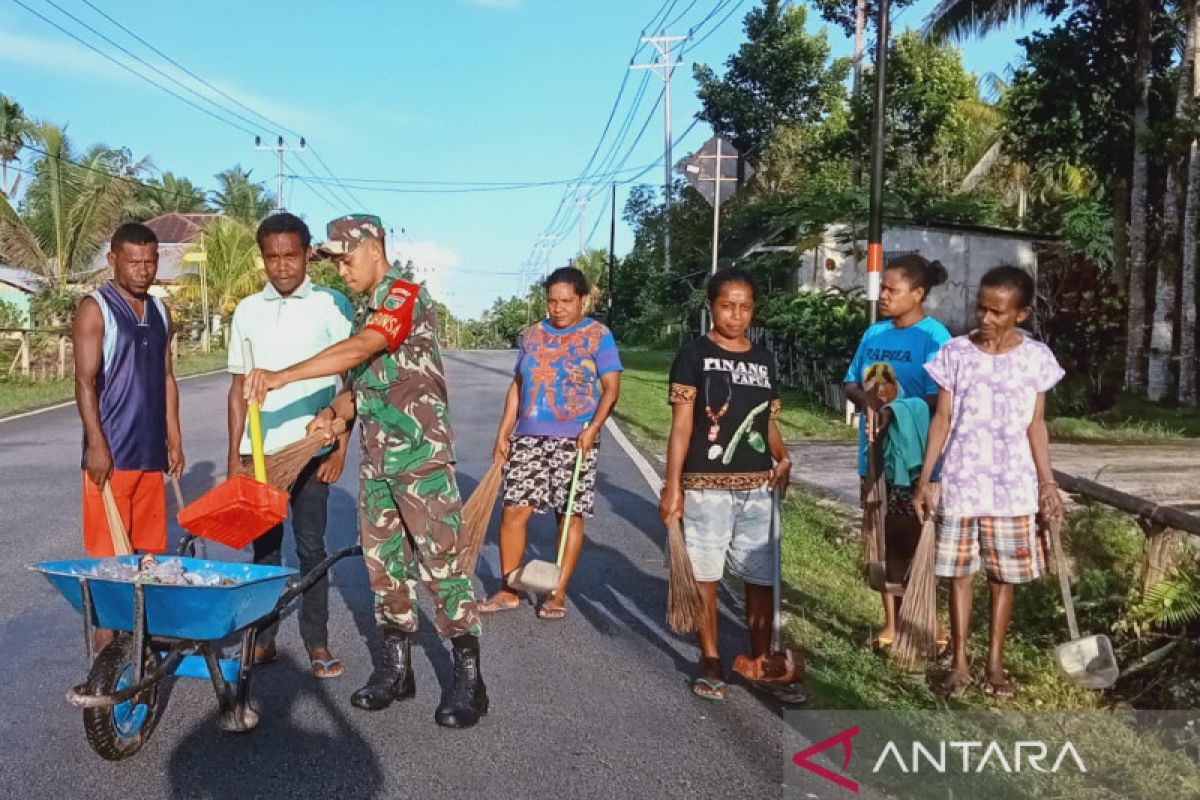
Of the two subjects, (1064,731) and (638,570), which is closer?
(1064,731)

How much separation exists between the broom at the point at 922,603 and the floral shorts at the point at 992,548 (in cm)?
4

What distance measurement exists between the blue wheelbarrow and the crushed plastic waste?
0.03 meters

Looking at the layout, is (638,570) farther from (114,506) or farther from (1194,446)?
(1194,446)

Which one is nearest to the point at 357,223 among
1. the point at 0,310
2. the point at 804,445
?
the point at 804,445

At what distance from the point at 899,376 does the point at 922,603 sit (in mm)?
1057

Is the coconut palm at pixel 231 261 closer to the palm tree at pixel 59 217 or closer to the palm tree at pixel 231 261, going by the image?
the palm tree at pixel 231 261

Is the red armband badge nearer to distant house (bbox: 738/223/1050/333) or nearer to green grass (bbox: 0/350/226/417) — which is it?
green grass (bbox: 0/350/226/417)

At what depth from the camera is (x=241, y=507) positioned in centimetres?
367

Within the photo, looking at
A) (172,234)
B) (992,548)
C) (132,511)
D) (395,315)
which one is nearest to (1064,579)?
(992,548)

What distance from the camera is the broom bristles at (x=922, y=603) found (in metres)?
4.51

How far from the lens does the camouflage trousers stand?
4141mm

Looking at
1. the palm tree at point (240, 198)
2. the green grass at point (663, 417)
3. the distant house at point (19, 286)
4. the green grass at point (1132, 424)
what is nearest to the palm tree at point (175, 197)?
the palm tree at point (240, 198)

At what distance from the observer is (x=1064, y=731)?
401 cm

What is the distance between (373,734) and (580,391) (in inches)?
87.2
